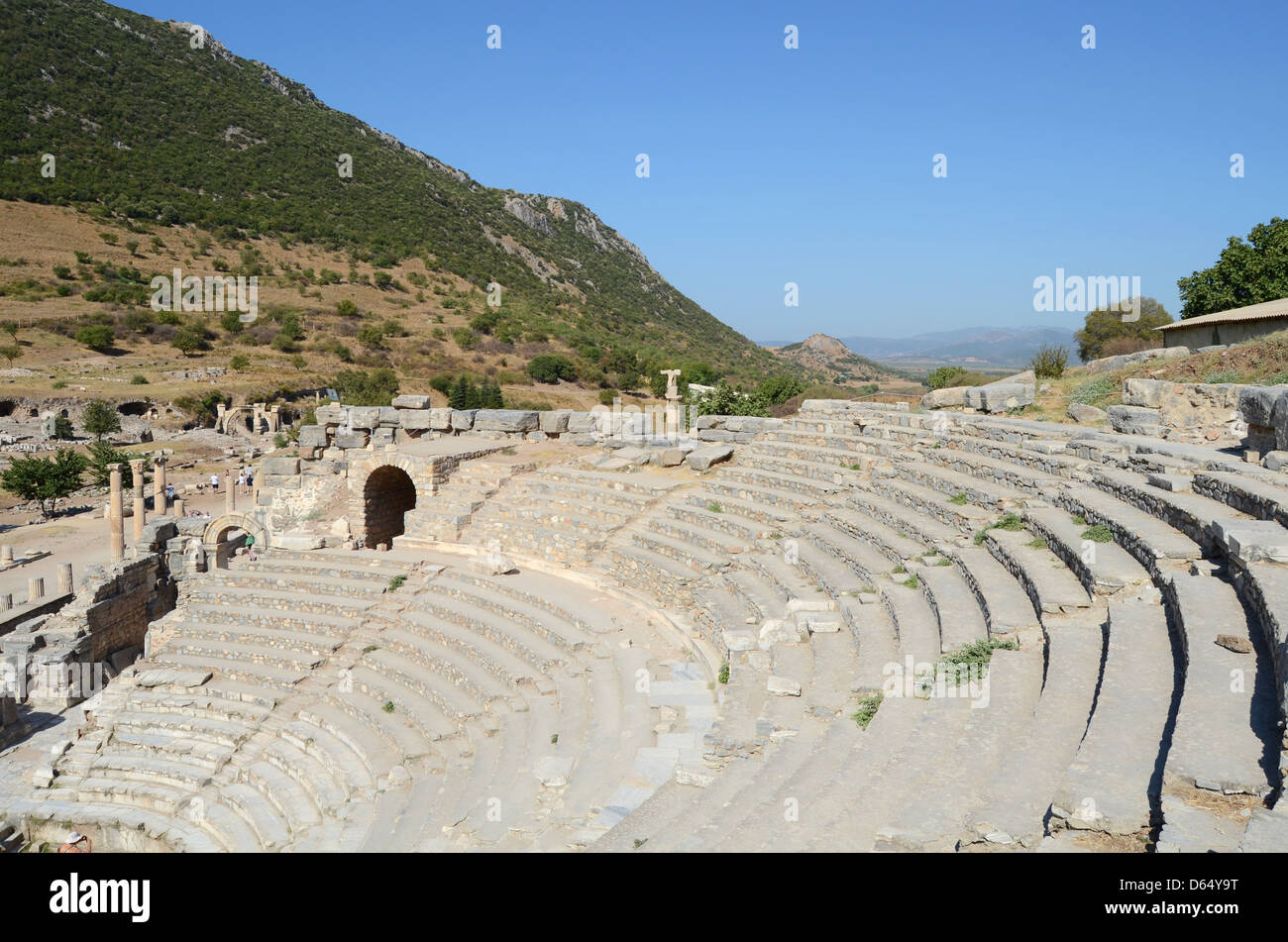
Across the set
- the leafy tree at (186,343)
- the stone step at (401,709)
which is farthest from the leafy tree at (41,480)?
the stone step at (401,709)

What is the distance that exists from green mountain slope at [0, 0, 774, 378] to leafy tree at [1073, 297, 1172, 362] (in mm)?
22793

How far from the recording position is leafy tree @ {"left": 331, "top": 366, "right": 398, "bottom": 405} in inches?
1593

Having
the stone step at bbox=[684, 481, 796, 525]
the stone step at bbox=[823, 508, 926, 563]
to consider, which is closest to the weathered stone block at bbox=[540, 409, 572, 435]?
the stone step at bbox=[684, 481, 796, 525]

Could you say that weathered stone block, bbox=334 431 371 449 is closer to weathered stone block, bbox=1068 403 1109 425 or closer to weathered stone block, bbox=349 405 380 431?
weathered stone block, bbox=349 405 380 431

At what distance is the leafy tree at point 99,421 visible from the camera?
3547cm

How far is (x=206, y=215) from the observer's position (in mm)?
55719

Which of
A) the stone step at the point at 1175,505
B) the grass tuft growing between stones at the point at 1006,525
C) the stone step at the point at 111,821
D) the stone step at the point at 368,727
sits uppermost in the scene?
the stone step at the point at 1175,505

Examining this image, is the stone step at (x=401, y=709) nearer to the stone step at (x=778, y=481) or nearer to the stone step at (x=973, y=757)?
the stone step at (x=778, y=481)

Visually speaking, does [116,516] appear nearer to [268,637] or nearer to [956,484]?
[268,637]

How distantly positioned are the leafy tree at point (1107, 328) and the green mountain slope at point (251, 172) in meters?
22.8

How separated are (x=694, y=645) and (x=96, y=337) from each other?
148 ft

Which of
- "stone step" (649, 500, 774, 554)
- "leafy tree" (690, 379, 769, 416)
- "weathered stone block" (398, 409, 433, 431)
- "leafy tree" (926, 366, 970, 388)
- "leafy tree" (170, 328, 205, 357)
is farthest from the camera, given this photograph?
"leafy tree" (170, 328, 205, 357)

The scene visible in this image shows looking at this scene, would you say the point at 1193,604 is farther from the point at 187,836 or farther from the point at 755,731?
the point at 187,836

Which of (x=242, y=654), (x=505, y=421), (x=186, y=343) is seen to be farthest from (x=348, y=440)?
(x=186, y=343)
